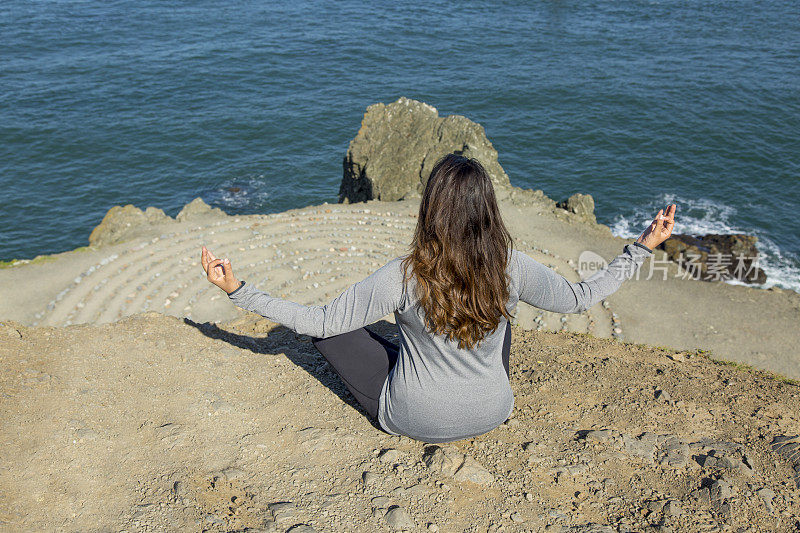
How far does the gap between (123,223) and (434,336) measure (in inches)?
753

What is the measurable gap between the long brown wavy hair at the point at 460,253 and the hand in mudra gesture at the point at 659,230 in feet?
5.45

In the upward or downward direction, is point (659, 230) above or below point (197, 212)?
above

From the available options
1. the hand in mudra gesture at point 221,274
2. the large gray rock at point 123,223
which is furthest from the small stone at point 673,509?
the large gray rock at point 123,223

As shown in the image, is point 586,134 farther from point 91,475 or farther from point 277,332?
point 91,475

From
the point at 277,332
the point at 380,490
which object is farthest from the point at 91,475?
the point at 277,332

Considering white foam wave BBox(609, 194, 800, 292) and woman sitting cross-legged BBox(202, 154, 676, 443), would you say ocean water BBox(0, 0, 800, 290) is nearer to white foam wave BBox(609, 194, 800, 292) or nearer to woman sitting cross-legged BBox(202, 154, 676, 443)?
white foam wave BBox(609, 194, 800, 292)

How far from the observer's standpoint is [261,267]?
1845 centimetres

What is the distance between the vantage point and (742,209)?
32000 millimetres

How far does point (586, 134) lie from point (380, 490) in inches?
1448

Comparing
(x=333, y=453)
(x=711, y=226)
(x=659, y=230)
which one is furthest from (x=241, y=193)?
(x=659, y=230)

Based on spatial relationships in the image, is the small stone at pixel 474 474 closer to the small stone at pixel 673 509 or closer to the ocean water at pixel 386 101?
the small stone at pixel 673 509

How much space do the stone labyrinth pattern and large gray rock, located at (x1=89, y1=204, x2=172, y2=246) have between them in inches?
62.5

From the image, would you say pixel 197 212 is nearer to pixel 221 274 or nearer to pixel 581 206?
pixel 581 206

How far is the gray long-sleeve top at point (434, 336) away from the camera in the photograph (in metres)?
4.99
